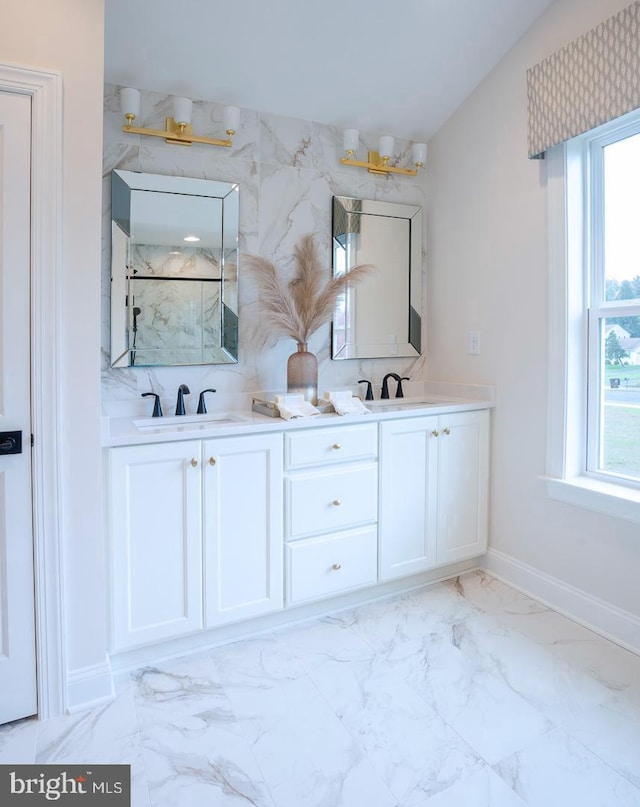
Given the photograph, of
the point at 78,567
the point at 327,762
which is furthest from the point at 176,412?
the point at 327,762

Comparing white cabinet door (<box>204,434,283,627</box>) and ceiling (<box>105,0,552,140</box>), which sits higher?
ceiling (<box>105,0,552,140</box>)

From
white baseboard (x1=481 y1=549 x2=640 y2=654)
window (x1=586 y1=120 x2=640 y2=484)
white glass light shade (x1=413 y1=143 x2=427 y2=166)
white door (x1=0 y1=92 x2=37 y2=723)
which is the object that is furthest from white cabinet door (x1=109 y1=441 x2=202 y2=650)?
white glass light shade (x1=413 y1=143 x2=427 y2=166)

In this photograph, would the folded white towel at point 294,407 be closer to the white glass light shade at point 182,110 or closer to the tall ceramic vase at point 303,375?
the tall ceramic vase at point 303,375

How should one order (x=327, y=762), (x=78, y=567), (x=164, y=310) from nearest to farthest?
(x=327, y=762) → (x=78, y=567) → (x=164, y=310)

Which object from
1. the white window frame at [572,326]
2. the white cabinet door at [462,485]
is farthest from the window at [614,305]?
the white cabinet door at [462,485]

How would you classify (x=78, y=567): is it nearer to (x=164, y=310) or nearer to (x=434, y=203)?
(x=164, y=310)

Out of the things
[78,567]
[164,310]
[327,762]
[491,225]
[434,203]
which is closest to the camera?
[327,762]

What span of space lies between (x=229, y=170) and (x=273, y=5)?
2.17 feet

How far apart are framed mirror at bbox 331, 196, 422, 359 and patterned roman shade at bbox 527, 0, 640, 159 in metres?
0.81

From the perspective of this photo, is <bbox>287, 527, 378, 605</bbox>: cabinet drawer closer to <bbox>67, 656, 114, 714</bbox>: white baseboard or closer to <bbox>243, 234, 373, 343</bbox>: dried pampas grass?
<bbox>67, 656, 114, 714</bbox>: white baseboard

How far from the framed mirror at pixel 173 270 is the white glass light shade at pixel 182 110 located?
0.23 metres

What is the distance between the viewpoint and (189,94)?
7.89 feet

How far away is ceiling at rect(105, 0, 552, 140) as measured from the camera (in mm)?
2141

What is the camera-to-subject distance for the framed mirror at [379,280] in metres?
2.82
